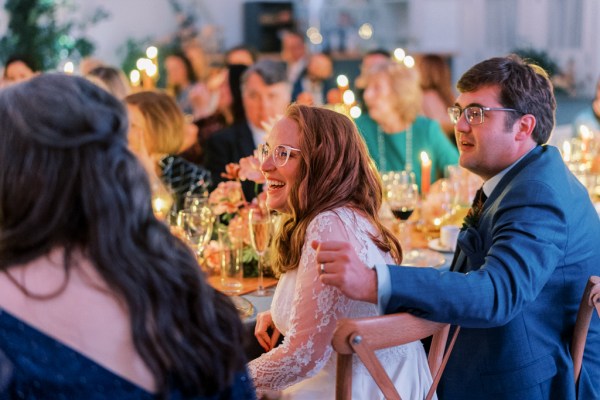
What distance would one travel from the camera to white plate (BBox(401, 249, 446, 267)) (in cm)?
283

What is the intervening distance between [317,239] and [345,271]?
32 cm

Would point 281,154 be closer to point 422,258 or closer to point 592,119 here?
point 422,258

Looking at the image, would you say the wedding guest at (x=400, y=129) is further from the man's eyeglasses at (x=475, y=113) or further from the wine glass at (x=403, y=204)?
the man's eyeglasses at (x=475, y=113)

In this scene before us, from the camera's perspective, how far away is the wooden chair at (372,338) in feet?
4.88

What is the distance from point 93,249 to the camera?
3.92 ft

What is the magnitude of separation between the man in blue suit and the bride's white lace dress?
169mm

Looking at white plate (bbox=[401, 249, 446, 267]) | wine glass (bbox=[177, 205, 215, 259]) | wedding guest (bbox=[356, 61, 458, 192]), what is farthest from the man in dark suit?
wine glass (bbox=[177, 205, 215, 259])

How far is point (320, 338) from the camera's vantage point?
1.85 meters

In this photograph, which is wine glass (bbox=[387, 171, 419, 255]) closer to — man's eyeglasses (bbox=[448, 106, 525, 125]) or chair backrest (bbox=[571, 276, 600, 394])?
man's eyeglasses (bbox=[448, 106, 525, 125])

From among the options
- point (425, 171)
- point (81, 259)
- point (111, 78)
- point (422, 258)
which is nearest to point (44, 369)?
point (81, 259)

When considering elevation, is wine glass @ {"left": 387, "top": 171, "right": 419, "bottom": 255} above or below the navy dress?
below

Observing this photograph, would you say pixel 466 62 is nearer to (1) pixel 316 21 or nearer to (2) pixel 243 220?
(1) pixel 316 21

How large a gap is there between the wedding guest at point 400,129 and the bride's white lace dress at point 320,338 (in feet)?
9.04

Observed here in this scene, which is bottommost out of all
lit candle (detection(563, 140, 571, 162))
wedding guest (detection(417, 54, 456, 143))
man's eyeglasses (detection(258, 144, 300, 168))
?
lit candle (detection(563, 140, 571, 162))
